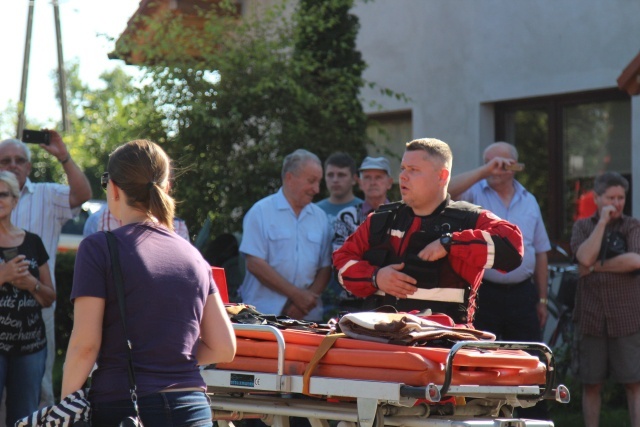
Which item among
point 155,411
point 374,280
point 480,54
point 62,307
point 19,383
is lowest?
point 62,307

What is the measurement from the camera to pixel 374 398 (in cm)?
462

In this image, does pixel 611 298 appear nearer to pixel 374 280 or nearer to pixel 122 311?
pixel 374 280

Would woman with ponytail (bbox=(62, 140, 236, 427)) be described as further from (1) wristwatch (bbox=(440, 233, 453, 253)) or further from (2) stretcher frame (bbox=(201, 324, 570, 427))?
(1) wristwatch (bbox=(440, 233, 453, 253))

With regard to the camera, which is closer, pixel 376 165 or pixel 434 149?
pixel 434 149

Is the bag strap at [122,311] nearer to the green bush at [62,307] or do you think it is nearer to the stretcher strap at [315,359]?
the stretcher strap at [315,359]

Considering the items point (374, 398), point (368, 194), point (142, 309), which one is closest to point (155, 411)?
point (142, 309)

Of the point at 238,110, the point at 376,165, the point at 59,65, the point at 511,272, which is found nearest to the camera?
the point at 511,272

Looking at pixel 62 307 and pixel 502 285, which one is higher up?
pixel 502 285

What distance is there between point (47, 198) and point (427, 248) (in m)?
3.73

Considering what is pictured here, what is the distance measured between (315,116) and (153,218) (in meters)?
7.28

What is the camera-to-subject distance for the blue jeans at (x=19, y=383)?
6.94m

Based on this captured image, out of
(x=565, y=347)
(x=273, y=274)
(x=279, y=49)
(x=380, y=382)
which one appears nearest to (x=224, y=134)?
(x=279, y=49)

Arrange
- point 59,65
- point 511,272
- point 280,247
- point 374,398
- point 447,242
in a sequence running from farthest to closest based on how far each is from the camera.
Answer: point 59,65 → point 280,247 → point 511,272 → point 447,242 → point 374,398

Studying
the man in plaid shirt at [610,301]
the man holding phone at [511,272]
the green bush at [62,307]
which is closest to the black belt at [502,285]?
the man holding phone at [511,272]
